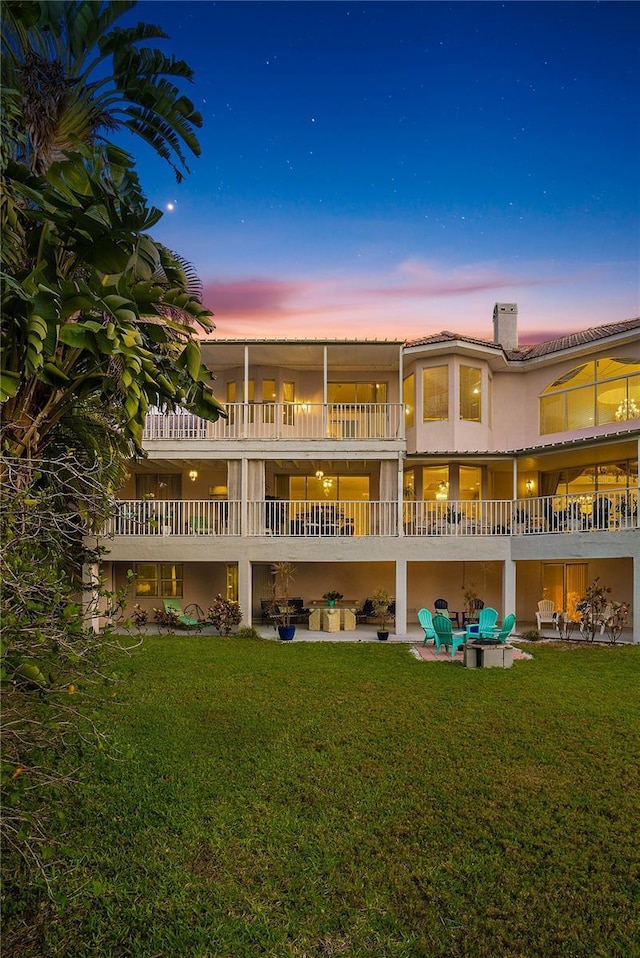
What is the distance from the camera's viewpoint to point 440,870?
4.65 metres

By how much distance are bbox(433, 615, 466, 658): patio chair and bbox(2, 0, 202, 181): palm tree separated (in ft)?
39.3

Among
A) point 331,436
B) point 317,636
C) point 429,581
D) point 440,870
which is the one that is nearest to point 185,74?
point 440,870

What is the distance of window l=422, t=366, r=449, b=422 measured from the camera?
63.7 ft

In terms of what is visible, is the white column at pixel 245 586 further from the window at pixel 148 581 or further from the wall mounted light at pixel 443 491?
the wall mounted light at pixel 443 491

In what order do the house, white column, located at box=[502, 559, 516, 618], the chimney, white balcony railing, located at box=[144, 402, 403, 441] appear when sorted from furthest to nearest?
the chimney, white balcony railing, located at box=[144, 402, 403, 441], white column, located at box=[502, 559, 516, 618], the house

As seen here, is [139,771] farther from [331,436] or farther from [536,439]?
[536,439]

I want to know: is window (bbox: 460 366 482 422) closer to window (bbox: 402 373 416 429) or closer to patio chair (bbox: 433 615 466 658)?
window (bbox: 402 373 416 429)

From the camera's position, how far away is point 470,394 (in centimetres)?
1959

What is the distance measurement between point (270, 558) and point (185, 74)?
42.3ft

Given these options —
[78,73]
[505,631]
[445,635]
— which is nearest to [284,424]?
[445,635]

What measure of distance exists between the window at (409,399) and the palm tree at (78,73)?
14.1m

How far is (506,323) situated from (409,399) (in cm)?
567

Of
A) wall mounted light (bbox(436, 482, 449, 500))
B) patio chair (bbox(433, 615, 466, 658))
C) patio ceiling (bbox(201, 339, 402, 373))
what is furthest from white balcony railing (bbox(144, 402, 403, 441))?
patio chair (bbox(433, 615, 466, 658))

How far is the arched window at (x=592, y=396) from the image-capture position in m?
17.7
